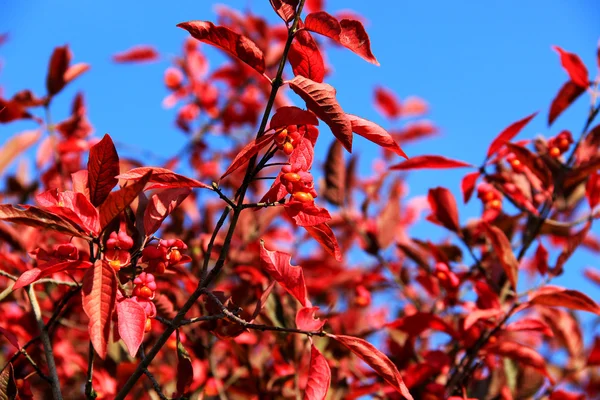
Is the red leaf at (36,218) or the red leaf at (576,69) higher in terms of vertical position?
the red leaf at (576,69)

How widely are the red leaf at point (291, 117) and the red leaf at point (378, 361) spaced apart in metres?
0.36

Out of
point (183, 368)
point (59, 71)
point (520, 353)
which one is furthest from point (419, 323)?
point (59, 71)

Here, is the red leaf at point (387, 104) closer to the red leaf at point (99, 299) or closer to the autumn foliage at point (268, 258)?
the autumn foliage at point (268, 258)

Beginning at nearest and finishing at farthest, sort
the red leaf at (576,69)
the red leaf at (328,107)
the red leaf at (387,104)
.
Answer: the red leaf at (328,107), the red leaf at (576,69), the red leaf at (387,104)

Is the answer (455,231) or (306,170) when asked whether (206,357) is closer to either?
(455,231)

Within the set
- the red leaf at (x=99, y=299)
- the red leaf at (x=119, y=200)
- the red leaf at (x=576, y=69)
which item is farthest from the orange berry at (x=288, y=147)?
the red leaf at (x=576, y=69)

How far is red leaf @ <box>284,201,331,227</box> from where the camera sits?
967mm

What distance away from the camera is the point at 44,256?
1.07 m

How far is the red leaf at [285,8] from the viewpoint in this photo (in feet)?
3.19

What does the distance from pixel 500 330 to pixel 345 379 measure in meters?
0.42

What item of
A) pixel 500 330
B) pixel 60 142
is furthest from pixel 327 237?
pixel 60 142

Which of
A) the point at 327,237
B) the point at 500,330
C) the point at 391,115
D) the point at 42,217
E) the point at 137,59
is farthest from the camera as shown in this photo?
the point at 391,115

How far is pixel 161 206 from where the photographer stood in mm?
1036

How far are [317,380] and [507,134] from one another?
888 millimetres
